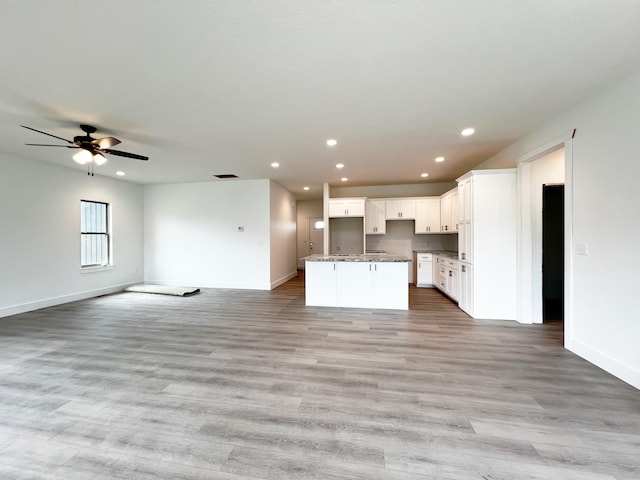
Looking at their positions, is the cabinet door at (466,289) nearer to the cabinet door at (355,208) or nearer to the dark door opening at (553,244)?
the dark door opening at (553,244)

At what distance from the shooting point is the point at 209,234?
23.5 ft

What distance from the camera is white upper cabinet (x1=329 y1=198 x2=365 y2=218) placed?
7.18 m

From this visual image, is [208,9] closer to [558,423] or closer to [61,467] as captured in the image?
[61,467]

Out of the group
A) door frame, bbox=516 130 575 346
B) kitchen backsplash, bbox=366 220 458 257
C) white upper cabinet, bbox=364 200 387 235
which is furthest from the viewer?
kitchen backsplash, bbox=366 220 458 257

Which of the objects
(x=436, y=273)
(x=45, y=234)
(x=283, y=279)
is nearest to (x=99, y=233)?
(x=45, y=234)

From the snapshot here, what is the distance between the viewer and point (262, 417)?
1.98 m

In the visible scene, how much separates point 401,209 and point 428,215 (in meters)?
0.71

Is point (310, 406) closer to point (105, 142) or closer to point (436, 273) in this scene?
point (105, 142)

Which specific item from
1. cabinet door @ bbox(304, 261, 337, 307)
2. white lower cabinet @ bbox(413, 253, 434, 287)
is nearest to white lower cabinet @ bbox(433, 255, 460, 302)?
white lower cabinet @ bbox(413, 253, 434, 287)

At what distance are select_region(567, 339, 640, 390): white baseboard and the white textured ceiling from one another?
104 inches

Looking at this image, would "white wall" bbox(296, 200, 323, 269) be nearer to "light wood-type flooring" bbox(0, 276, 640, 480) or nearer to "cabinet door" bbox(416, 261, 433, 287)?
"cabinet door" bbox(416, 261, 433, 287)

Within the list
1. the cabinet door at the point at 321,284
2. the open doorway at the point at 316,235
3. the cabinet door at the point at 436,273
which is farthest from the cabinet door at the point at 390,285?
the open doorway at the point at 316,235

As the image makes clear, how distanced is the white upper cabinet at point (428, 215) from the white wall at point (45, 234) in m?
7.71

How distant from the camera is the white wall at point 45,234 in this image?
183 inches
